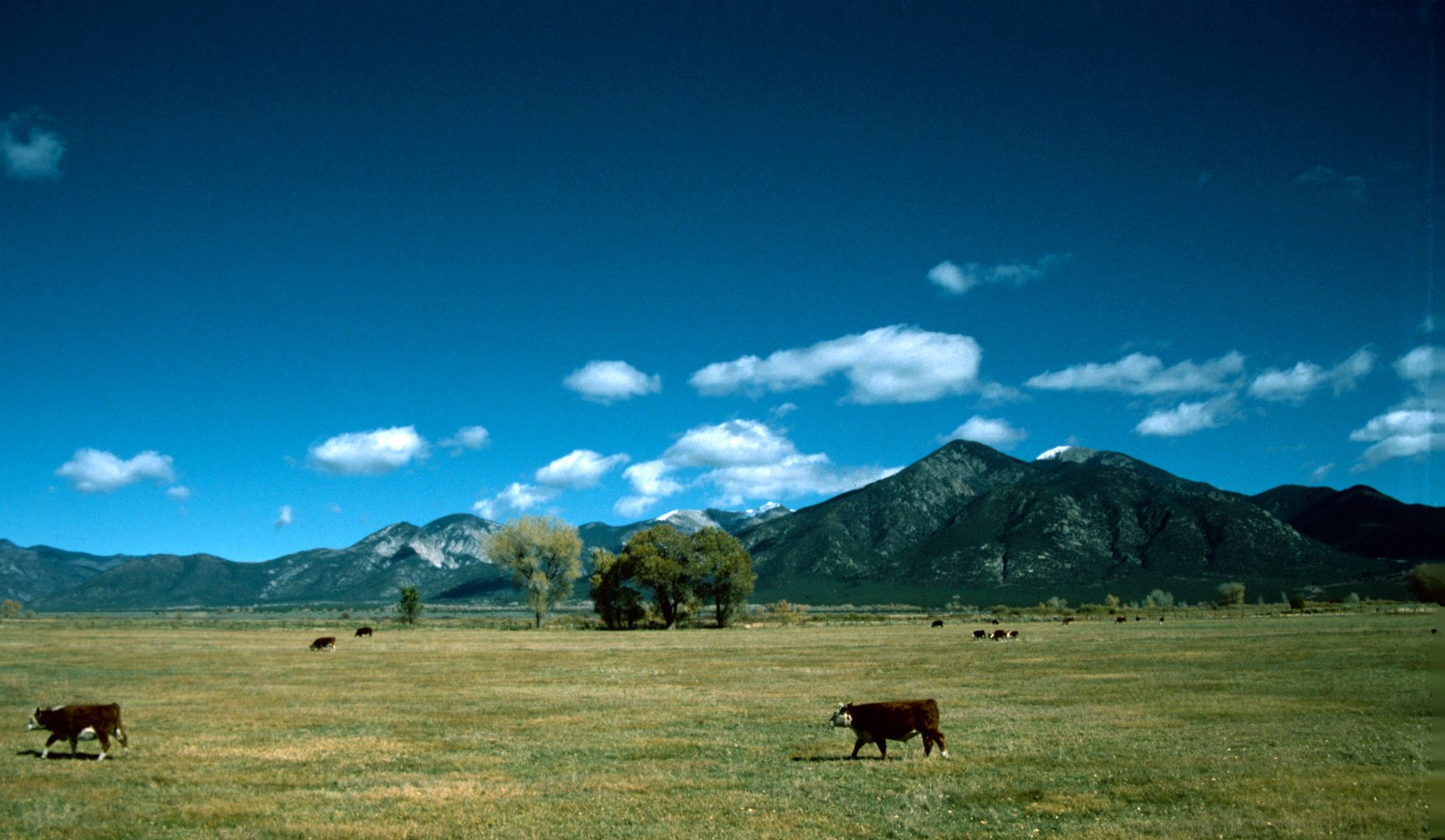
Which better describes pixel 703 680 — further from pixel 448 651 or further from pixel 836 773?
pixel 448 651

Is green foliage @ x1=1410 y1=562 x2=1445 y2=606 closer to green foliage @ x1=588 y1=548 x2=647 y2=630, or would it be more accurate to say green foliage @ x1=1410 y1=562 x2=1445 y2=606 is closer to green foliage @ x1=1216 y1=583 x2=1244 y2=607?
green foliage @ x1=588 y1=548 x2=647 y2=630

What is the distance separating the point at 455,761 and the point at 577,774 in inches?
136

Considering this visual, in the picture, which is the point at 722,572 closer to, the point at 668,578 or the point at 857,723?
the point at 668,578

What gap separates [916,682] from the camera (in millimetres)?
32469

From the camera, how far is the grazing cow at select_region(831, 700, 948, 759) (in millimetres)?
17463

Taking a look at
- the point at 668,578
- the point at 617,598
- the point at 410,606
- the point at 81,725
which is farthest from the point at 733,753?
the point at 410,606

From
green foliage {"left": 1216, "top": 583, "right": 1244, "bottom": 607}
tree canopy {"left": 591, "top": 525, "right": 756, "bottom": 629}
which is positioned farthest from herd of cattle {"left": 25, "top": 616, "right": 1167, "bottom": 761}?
green foliage {"left": 1216, "top": 583, "right": 1244, "bottom": 607}

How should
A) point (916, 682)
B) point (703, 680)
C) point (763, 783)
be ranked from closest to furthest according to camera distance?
point (763, 783) → point (916, 682) → point (703, 680)

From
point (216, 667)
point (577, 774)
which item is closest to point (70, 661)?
point (216, 667)

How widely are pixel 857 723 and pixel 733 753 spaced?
3.02m

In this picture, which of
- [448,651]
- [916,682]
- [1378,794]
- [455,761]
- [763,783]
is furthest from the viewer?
[448,651]

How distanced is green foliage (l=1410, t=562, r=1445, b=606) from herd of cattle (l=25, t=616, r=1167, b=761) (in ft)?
41.7

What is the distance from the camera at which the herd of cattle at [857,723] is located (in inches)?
690

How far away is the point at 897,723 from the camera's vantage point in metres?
17.5
